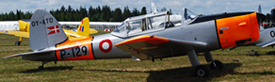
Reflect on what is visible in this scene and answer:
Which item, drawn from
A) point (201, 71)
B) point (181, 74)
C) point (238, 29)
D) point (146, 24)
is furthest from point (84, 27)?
point (238, 29)

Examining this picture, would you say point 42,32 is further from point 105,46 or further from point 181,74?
point 181,74

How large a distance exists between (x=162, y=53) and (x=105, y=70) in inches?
91.1

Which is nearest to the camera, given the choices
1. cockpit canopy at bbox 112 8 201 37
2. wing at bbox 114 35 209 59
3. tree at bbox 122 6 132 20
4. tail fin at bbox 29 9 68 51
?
wing at bbox 114 35 209 59

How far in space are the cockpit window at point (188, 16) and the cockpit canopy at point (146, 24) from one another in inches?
16.2

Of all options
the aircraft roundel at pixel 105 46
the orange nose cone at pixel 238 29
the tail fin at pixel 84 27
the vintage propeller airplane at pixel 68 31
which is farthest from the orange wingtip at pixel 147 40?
the tail fin at pixel 84 27

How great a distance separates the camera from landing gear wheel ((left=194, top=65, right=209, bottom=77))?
6117mm

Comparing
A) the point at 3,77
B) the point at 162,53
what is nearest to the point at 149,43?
the point at 162,53

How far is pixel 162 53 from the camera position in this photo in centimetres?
635

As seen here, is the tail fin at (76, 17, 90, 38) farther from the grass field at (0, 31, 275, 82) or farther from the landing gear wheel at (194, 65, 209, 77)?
the landing gear wheel at (194, 65, 209, 77)

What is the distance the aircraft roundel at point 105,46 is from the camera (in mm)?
7062

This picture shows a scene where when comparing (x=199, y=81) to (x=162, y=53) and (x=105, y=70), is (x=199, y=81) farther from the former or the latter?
(x=105, y=70)

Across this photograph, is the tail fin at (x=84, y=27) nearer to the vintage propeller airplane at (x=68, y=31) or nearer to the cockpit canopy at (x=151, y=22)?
the vintage propeller airplane at (x=68, y=31)

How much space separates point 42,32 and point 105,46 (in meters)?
2.35

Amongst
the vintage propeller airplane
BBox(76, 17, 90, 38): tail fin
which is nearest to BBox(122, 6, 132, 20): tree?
the vintage propeller airplane
